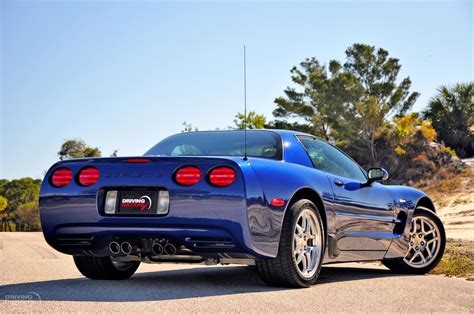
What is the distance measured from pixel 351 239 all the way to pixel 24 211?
174 ft

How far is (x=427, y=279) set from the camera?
7.38 m

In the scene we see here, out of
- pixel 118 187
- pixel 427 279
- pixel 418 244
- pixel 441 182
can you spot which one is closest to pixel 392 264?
pixel 418 244

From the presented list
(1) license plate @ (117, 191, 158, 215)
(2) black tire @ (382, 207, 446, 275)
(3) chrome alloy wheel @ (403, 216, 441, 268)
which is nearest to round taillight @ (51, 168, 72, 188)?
(1) license plate @ (117, 191, 158, 215)

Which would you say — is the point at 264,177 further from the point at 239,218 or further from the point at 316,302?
the point at 316,302

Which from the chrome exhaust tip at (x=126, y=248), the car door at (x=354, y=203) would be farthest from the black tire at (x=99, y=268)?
the car door at (x=354, y=203)

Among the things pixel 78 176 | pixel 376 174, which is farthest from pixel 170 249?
pixel 376 174

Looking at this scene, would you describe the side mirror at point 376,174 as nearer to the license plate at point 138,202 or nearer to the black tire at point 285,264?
the black tire at point 285,264

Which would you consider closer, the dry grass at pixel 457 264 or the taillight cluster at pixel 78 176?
the taillight cluster at pixel 78 176

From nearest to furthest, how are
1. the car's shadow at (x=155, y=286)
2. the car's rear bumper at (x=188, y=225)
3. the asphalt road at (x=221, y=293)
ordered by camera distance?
the asphalt road at (x=221, y=293), the car's shadow at (x=155, y=286), the car's rear bumper at (x=188, y=225)

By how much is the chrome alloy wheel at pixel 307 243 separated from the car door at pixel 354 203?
1.31ft

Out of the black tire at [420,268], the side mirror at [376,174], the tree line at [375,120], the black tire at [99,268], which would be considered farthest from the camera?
the tree line at [375,120]

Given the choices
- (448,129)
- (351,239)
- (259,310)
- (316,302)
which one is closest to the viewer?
(259,310)

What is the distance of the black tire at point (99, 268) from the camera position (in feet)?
22.1

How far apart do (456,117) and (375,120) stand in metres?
4.87
